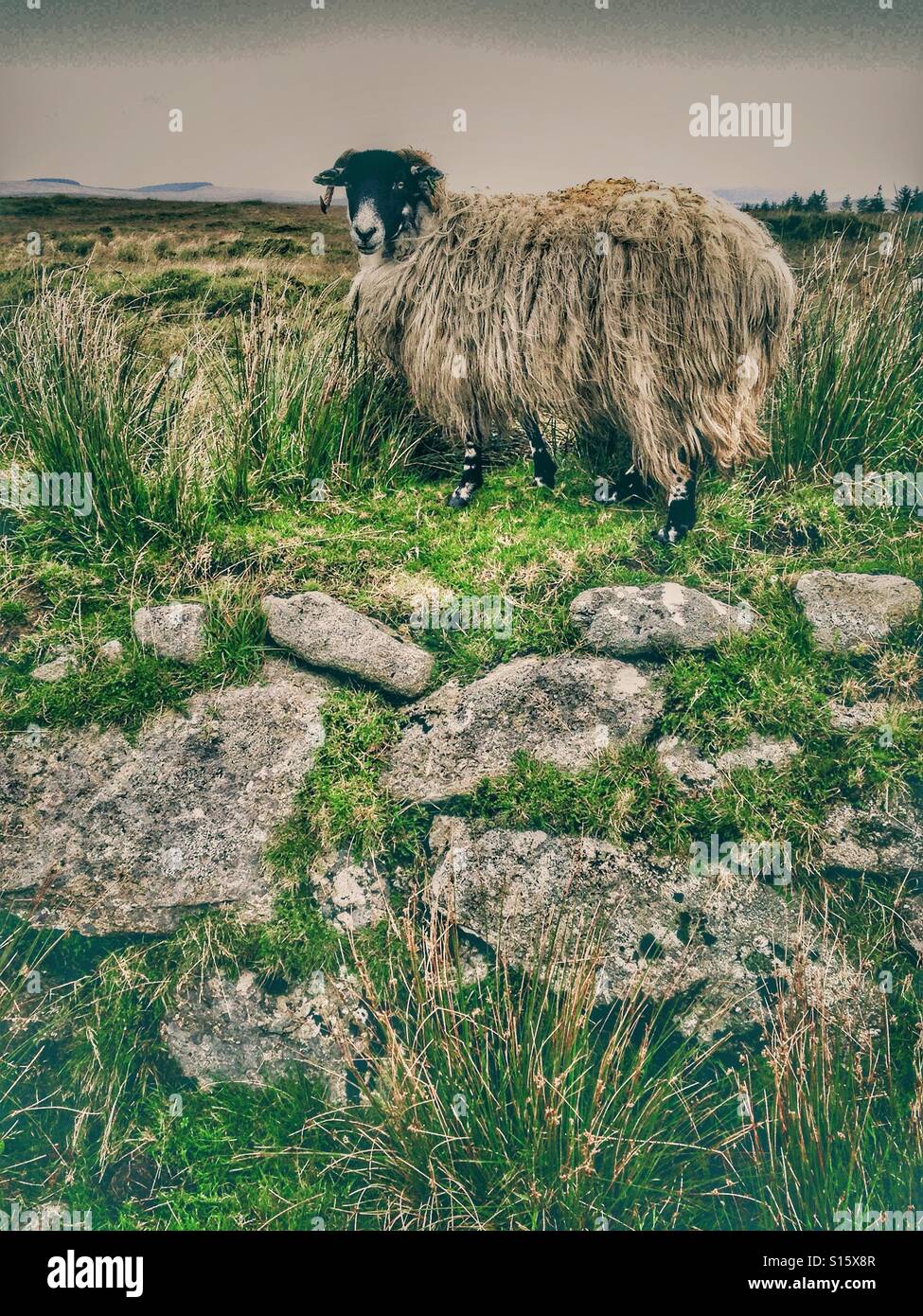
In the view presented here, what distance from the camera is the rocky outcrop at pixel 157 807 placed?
116 inches

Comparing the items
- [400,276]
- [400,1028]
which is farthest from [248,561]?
[400,1028]

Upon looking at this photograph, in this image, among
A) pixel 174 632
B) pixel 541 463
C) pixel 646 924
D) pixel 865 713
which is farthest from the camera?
pixel 541 463

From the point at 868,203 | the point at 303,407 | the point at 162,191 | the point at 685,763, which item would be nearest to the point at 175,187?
the point at 162,191

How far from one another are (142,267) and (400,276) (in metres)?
1.01

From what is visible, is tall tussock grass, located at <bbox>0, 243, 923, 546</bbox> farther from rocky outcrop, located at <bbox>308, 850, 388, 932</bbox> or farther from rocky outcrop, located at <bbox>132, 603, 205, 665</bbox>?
rocky outcrop, located at <bbox>308, 850, 388, 932</bbox>

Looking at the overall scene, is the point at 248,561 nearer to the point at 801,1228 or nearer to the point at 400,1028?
the point at 400,1028

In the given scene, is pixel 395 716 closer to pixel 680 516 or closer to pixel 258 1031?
pixel 258 1031

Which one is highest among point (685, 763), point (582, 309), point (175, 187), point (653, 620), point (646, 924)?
point (175, 187)

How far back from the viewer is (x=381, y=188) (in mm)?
2924

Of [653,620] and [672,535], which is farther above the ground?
[672,535]

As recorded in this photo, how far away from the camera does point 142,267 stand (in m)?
3.22

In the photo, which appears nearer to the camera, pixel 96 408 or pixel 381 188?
pixel 381 188

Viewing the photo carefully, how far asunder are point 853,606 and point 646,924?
53.2 inches
